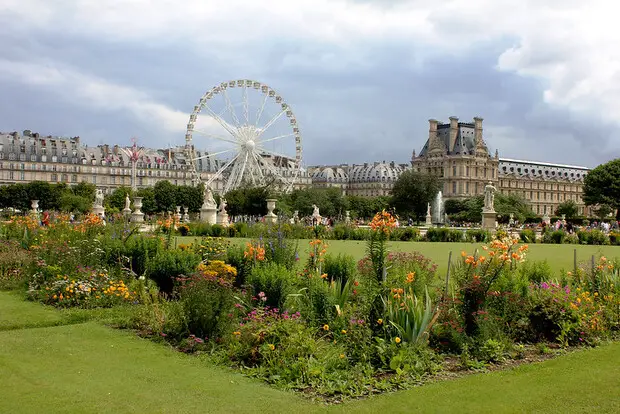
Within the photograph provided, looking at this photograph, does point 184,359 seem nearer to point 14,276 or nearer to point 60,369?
point 60,369

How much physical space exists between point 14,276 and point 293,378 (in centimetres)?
955

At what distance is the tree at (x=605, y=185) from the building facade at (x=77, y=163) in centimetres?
4126

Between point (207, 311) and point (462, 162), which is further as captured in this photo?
point (462, 162)

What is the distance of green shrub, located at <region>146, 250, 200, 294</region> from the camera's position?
12.1 m

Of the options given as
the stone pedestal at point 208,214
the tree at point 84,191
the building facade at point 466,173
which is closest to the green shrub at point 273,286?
the stone pedestal at point 208,214

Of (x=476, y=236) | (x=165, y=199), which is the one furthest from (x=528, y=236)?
(x=165, y=199)

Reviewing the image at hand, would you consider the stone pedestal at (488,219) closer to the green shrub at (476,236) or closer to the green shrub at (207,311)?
the green shrub at (476,236)

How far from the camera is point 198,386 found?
24.0 ft

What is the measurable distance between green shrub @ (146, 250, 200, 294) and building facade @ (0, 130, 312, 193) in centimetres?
7783

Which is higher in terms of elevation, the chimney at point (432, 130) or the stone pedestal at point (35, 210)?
the chimney at point (432, 130)

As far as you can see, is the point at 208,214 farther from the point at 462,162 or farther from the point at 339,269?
the point at 462,162

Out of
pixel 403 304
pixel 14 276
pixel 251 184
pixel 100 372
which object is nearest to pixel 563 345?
pixel 403 304

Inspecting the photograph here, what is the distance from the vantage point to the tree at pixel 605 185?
78500 mm

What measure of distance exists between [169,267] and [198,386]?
5107 millimetres
